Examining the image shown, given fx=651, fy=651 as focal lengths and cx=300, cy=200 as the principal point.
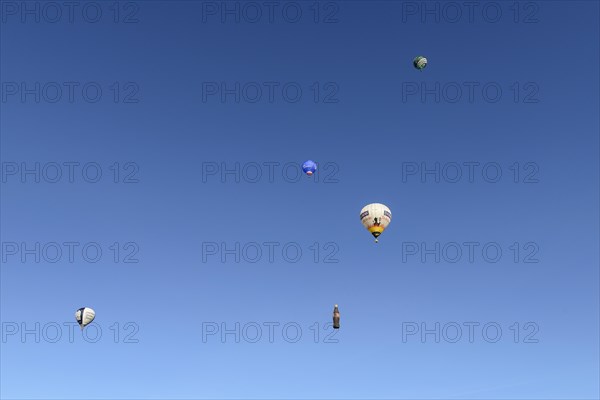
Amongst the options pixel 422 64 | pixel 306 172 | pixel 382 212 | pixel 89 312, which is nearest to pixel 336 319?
pixel 382 212

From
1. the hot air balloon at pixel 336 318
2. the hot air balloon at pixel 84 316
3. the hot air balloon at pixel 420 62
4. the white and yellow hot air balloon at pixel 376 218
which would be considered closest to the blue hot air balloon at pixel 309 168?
the white and yellow hot air balloon at pixel 376 218

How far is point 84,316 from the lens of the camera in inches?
3455

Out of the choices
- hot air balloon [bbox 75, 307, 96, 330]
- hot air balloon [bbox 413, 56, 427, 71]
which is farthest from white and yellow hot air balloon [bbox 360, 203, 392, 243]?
hot air balloon [bbox 75, 307, 96, 330]

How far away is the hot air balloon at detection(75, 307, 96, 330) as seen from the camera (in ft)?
287

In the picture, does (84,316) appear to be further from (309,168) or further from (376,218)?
(376,218)

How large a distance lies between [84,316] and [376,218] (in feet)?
141

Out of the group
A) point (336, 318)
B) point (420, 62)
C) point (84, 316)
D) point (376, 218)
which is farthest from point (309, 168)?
point (84, 316)

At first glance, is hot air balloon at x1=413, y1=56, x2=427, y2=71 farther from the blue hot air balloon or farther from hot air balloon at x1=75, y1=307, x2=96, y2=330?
hot air balloon at x1=75, y1=307, x2=96, y2=330

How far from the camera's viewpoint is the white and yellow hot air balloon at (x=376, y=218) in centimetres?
7212

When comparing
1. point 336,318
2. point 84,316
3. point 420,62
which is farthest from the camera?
point 84,316

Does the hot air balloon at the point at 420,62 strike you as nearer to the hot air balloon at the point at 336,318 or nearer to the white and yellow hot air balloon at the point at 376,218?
the white and yellow hot air balloon at the point at 376,218

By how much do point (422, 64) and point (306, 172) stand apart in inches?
756

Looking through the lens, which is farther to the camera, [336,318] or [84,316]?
[84,316]

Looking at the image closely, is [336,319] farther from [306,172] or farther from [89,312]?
[89,312]
